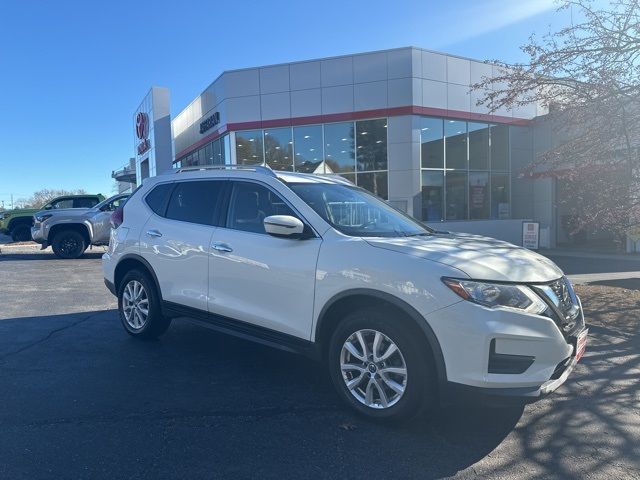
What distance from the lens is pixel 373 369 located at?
Answer: 348cm

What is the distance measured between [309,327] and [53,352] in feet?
10.1

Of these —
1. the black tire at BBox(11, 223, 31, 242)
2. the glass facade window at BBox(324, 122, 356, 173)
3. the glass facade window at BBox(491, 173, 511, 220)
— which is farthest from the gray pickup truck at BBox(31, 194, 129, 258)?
the glass facade window at BBox(491, 173, 511, 220)

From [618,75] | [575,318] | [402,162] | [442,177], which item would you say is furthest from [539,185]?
[575,318]

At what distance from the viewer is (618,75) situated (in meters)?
7.07

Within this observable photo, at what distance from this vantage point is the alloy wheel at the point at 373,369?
339cm

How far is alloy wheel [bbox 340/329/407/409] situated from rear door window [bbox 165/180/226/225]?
198 cm

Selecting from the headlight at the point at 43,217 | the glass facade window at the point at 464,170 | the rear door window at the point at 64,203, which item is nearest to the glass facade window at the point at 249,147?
the rear door window at the point at 64,203

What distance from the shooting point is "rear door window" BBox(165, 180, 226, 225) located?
486 centimetres

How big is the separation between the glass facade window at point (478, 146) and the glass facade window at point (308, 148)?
5.92 metres

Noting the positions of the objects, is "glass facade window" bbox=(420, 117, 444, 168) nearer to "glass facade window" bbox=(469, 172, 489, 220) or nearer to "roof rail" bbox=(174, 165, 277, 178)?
"glass facade window" bbox=(469, 172, 489, 220)

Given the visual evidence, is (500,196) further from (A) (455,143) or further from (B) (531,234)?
(B) (531,234)

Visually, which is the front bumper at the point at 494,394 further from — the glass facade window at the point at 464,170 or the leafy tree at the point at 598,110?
the glass facade window at the point at 464,170

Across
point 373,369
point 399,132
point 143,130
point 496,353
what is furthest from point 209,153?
point 496,353

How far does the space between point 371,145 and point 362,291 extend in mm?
15016
